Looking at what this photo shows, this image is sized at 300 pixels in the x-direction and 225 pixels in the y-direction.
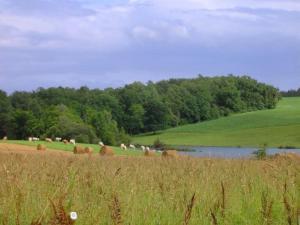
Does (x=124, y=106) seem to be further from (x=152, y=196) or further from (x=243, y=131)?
(x=152, y=196)

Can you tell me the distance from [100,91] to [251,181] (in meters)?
127

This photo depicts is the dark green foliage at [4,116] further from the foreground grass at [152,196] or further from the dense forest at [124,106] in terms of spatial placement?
the foreground grass at [152,196]

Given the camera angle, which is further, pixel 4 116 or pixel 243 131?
pixel 243 131

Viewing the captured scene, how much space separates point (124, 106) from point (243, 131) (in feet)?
78.1

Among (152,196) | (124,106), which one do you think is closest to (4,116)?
(124,106)

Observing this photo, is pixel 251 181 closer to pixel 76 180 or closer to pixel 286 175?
pixel 286 175

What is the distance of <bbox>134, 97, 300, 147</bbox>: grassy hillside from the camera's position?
119 metres

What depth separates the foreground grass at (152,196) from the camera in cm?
623

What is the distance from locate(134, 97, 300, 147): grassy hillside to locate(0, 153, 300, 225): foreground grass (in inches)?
4031

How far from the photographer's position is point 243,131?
130250 millimetres

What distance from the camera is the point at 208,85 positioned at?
169250mm

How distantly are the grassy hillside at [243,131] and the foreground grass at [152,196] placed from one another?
102 metres

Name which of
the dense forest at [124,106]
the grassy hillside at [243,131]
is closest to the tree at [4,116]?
the dense forest at [124,106]

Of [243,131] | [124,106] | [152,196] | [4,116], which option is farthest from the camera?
[124,106]
